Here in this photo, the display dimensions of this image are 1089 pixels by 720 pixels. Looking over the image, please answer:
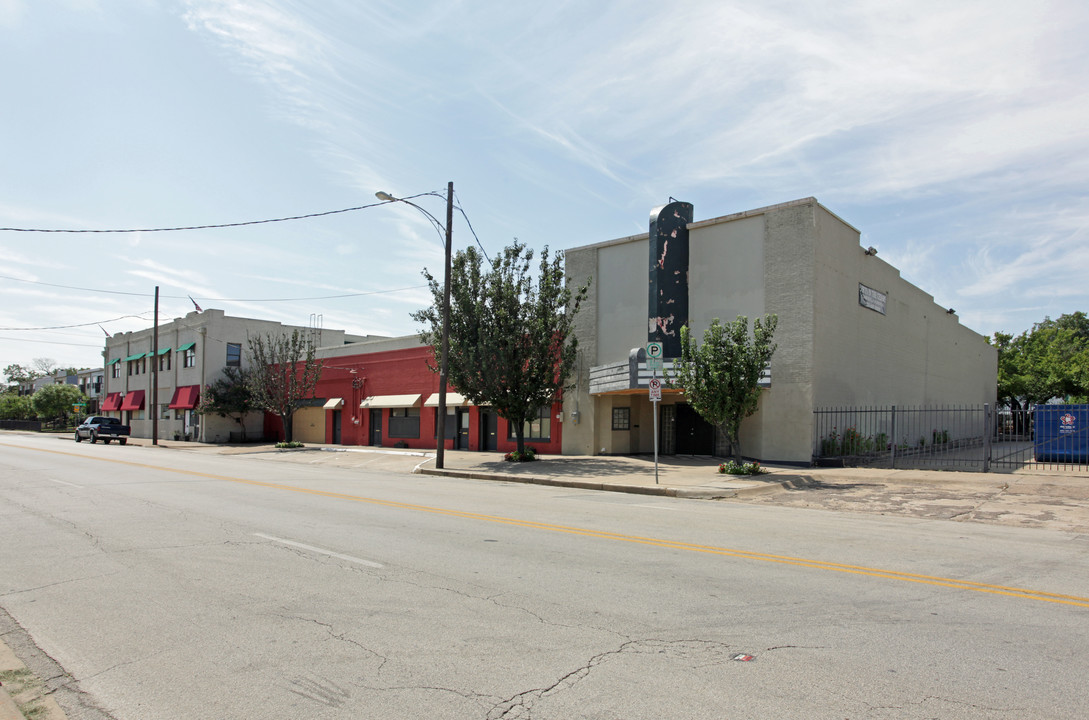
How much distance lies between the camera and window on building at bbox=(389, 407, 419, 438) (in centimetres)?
3519

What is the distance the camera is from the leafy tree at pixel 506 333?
24.9 meters

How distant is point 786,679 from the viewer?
445 centimetres

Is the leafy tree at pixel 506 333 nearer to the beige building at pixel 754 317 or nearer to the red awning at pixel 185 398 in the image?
the beige building at pixel 754 317

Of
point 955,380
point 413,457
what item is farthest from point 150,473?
point 955,380

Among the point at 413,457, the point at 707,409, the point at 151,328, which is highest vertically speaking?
the point at 151,328

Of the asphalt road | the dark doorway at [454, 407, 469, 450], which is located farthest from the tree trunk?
the asphalt road

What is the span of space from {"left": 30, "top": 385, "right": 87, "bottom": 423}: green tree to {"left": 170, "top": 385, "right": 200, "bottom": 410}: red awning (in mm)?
38096

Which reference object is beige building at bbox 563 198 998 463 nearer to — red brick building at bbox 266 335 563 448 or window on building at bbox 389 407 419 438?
red brick building at bbox 266 335 563 448

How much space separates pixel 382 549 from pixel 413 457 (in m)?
21.7

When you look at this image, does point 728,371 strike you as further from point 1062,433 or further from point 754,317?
point 1062,433

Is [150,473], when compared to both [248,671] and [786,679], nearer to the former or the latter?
[248,671]

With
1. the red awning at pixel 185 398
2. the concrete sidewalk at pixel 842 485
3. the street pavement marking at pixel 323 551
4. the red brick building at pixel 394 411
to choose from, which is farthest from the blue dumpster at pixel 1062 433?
the red awning at pixel 185 398

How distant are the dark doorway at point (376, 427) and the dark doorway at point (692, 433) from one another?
17.4 m

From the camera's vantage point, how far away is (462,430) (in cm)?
3297
